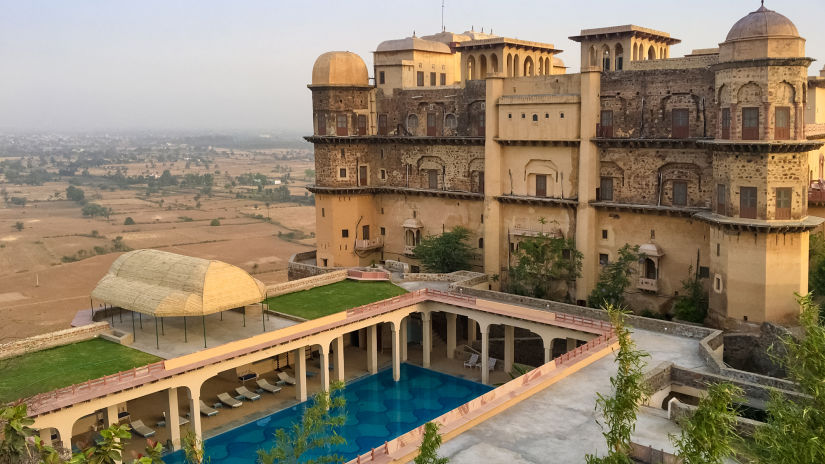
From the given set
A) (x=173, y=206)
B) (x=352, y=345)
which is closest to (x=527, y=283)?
(x=352, y=345)

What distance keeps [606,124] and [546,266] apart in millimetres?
7538

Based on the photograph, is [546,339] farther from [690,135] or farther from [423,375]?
[690,135]

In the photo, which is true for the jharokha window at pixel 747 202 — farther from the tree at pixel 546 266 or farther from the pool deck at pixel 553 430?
the pool deck at pixel 553 430

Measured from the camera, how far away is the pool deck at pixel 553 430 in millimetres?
19781

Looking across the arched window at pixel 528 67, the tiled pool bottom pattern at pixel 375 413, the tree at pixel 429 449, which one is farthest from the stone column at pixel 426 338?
the tree at pixel 429 449

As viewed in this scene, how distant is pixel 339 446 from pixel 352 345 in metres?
13.1

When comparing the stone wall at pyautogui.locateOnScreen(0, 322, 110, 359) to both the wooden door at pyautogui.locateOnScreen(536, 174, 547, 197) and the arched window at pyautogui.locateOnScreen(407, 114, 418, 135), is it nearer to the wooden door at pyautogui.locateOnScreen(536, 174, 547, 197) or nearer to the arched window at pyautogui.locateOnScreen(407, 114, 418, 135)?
the arched window at pyautogui.locateOnScreen(407, 114, 418, 135)

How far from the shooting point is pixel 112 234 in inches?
3915

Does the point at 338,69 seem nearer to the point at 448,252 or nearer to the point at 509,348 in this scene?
the point at 448,252

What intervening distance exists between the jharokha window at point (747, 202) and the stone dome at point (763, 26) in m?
6.00

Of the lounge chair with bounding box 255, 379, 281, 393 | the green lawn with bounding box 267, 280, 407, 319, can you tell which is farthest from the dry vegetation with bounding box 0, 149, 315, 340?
the lounge chair with bounding box 255, 379, 281, 393

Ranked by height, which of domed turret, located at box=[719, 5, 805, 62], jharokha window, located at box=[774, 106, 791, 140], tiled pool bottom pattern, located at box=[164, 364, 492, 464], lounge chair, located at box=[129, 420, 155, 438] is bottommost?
tiled pool bottom pattern, located at box=[164, 364, 492, 464]

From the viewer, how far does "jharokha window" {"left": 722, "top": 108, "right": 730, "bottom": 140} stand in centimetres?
3123

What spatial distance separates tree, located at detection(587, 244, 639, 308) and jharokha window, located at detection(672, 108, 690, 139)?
5.56 meters
